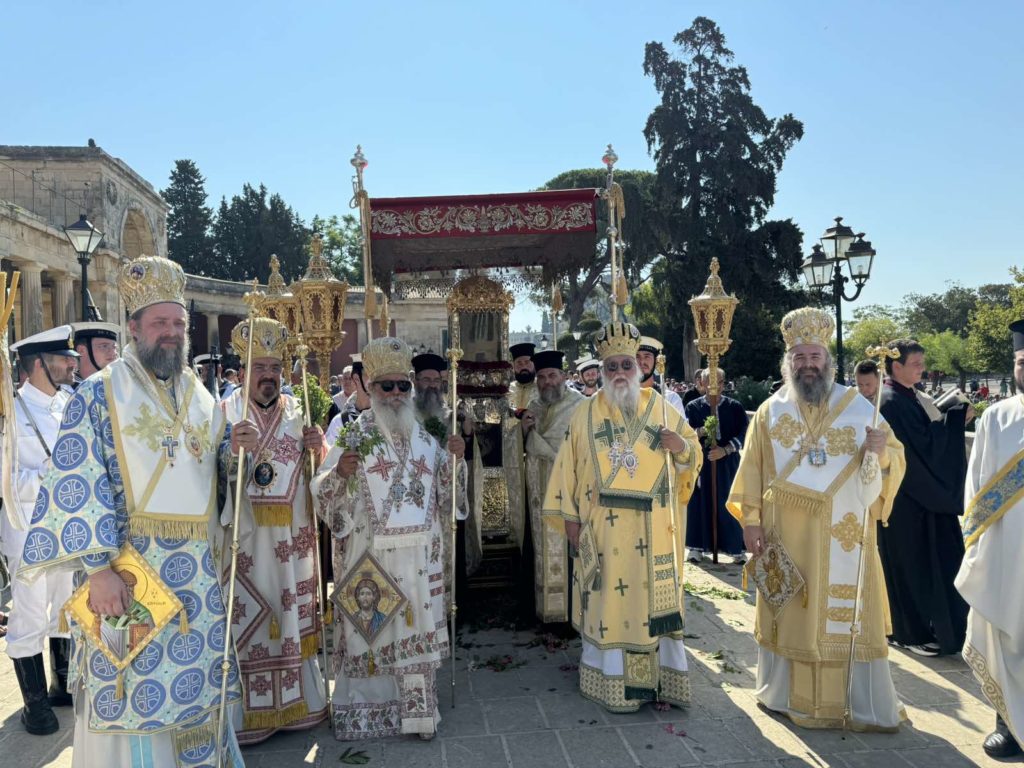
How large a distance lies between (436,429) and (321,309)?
1.79 m

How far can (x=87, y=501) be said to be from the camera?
10.1 ft

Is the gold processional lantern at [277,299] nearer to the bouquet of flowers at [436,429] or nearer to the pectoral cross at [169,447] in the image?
the bouquet of flowers at [436,429]

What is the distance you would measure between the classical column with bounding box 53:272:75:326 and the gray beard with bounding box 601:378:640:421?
26.8 m

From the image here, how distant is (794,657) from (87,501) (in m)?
3.82

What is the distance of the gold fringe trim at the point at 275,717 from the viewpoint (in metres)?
4.27

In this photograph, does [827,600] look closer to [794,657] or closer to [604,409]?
[794,657]

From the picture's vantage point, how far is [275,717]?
432 cm

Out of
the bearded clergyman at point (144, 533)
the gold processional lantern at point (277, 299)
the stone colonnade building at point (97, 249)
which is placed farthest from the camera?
the stone colonnade building at point (97, 249)

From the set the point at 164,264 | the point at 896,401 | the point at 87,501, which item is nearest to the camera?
the point at 87,501

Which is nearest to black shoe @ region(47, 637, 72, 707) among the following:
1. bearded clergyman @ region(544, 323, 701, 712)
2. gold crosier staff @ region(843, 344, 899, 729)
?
bearded clergyman @ region(544, 323, 701, 712)

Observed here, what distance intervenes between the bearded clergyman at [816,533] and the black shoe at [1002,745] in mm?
440

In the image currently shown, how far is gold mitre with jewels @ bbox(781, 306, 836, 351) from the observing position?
178 inches

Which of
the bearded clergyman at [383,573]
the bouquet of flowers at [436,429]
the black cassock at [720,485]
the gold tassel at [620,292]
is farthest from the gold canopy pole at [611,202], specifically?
the black cassock at [720,485]

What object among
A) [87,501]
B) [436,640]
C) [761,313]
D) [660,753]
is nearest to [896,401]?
[660,753]
